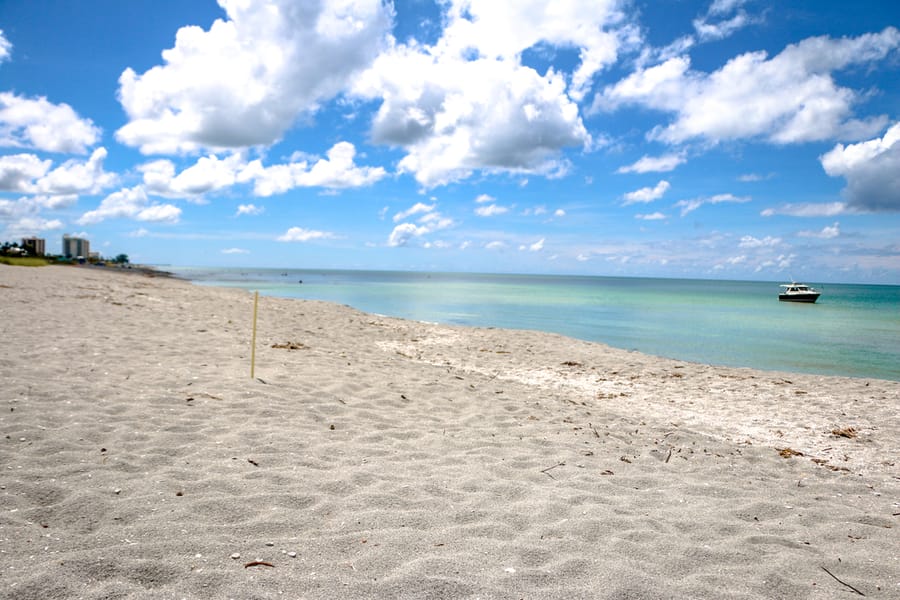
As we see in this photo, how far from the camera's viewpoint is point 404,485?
4.49m

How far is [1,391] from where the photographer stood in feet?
19.4

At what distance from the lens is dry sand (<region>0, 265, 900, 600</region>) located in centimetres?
315

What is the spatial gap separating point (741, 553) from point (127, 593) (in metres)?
3.99

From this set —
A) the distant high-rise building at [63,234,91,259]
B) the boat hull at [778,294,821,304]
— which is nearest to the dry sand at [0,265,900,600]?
the boat hull at [778,294,821,304]

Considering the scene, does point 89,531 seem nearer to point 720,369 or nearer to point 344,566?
point 344,566

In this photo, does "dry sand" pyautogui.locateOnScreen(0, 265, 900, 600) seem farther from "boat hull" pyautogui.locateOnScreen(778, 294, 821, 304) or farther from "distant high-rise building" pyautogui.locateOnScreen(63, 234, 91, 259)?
"distant high-rise building" pyautogui.locateOnScreen(63, 234, 91, 259)

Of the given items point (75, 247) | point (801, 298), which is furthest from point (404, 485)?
point (75, 247)

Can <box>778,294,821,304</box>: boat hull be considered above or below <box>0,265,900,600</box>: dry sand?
above

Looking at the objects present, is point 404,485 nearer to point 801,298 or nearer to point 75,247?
point 801,298

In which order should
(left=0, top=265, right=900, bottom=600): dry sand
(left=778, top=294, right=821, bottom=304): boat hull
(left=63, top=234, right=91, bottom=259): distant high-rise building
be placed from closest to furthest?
(left=0, top=265, right=900, bottom=600): dry sand < (left=778, top=294, right=821, bottom=304): boat hull < (left=63, top=234, right=91, bottom=259): distant high-rise building

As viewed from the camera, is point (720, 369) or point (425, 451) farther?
point (720, 369)

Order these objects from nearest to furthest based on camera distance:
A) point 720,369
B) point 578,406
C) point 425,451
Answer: point 425,451
point 578,406
point 720,369


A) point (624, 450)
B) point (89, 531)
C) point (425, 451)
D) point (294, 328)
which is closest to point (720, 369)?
point (624, 450)

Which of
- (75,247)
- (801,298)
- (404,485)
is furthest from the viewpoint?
(75,247)
